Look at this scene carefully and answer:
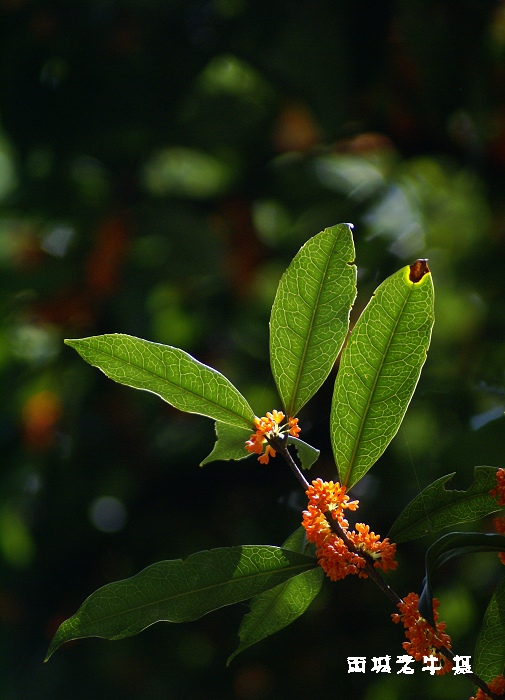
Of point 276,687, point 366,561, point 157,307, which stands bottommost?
point 366,561

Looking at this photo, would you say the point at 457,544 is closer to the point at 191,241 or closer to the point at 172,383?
the point at 172,383

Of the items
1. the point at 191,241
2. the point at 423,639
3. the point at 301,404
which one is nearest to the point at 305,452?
the point at 301,404

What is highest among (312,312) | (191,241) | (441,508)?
(191,241)

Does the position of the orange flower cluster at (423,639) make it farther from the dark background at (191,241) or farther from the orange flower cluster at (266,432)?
the dark background at (191,241)

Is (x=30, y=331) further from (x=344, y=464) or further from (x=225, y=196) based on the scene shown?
(x=344, y=464)

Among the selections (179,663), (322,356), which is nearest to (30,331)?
(179,663)

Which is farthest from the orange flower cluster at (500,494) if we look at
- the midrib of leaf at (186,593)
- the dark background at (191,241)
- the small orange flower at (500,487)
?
the dark background at (191,241)

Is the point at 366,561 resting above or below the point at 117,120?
below
